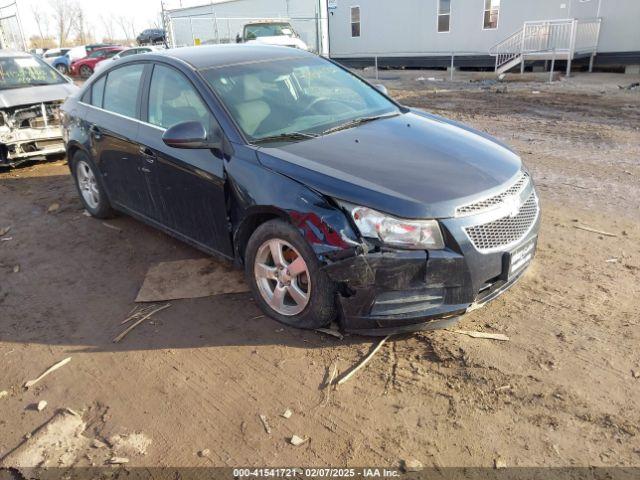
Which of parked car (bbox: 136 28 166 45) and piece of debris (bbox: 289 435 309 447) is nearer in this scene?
piece of debris (bbox: 289 435 309 447)

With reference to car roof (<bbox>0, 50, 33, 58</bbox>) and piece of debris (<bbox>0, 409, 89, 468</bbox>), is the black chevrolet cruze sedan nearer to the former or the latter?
piece of debris (<bbox>0, 409, 89, 468</bbox>)

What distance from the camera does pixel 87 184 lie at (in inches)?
223

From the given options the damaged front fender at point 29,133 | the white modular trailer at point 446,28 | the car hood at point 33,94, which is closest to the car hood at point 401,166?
the damaged front fender at point 29,133

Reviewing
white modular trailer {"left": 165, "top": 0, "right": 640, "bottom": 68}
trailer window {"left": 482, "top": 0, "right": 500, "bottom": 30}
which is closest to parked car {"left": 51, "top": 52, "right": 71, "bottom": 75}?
white modular trailer {"left": 165, "top": 0, "right": 640, "bottom": 68}

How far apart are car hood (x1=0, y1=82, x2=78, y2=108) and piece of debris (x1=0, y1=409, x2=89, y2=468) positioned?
20.5ft

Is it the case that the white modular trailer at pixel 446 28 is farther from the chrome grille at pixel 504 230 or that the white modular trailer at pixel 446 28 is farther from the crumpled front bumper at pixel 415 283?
the crumpled front bumper at pixel 415 283

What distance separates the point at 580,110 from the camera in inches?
433

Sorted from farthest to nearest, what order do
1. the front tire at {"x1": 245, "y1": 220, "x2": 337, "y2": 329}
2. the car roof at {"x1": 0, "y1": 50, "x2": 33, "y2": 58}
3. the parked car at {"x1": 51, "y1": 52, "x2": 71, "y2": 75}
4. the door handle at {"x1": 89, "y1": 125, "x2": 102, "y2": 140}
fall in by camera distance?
the parked car at {"x1": 51, "y1": 52, "x2": 71, "y2": 75}
the car roof at {"x1": 0, "y1": 50, "x2": 33, "y2": 58}
the door handle at {"x1": 89, "y1": 125, "x2": 102, "y2": 140}
the front tire at {"x1": 245, "y1": 220, "x2": 337, "y2": 329}

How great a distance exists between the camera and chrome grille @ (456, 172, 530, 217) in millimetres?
Answer: 2969

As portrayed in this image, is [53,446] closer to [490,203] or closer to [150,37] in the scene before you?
[490,203]

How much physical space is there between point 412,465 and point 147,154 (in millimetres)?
3119

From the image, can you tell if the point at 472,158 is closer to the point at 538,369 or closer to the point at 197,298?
the point at 538,369

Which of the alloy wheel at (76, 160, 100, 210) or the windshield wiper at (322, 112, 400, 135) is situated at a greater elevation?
the windshield wiper at (322, 112, 400, 135)

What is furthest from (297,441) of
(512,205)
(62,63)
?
(62,63)
